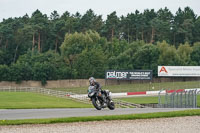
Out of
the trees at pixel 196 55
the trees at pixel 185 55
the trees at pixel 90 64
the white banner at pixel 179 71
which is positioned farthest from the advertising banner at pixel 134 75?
the trees at pixel 196 55

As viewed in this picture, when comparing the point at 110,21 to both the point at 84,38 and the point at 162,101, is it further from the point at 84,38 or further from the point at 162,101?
the point at 162,101

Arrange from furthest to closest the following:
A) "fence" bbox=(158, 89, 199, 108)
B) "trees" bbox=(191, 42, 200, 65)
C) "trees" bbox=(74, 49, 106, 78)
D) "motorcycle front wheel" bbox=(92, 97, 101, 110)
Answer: "trees" bbox=(191, 42, 200, 65)
"trees" bbox=(74, 49, 106, 78)
"fence" bbox=(158, 89, 199, 108)
"motorcycle front wheel" bbox=(92, 97, 101, 110)

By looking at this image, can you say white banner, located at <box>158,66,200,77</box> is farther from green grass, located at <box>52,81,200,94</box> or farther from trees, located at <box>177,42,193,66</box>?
trees, located at <box>177,42,193,66</box>

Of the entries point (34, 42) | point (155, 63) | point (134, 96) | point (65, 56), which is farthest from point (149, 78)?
point (34, 42)

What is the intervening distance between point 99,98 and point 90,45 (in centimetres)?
8260

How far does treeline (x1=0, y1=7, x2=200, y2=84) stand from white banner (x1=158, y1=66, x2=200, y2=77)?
8.71 metres

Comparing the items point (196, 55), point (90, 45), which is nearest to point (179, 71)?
point (196, 55)

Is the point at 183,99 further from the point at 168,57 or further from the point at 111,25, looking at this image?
the point at 111,25

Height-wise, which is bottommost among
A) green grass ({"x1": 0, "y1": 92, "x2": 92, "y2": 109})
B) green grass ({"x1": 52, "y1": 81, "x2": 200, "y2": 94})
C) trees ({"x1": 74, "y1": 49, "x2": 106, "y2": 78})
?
green grass ({"x1": 0, "y1": 92, "x2": 92, "y2": 109})

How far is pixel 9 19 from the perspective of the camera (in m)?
124

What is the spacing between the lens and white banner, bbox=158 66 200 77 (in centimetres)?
8006

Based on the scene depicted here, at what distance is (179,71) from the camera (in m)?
80.6

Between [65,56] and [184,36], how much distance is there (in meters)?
46.3

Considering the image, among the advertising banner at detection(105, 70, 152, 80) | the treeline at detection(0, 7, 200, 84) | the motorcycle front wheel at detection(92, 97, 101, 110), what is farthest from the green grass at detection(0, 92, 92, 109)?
the treeline at detection(0, 7, 200, 84)
